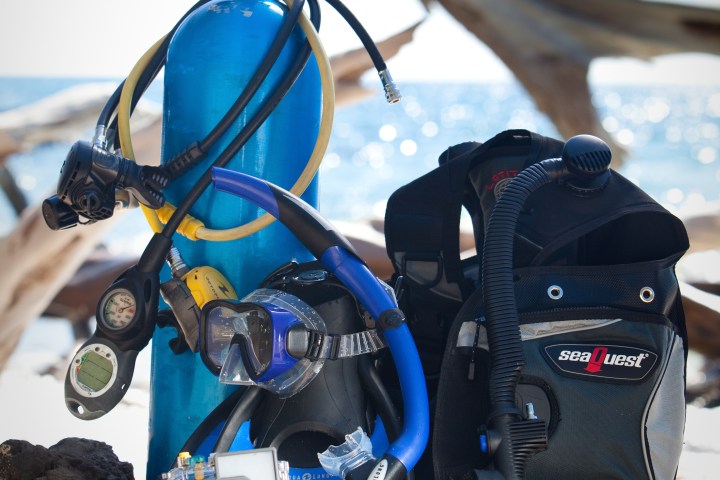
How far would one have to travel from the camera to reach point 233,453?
0.94 metres

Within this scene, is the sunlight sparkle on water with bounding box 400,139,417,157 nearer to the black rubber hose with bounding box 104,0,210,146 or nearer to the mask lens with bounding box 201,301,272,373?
the black rubber hose with bounding box 104,0,210,146

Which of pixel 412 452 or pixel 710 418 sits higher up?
pixel 412 452

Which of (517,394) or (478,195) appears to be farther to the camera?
(478,195)

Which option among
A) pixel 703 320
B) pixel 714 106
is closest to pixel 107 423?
pixel 703 320

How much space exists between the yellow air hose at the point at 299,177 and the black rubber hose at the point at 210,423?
0.24m

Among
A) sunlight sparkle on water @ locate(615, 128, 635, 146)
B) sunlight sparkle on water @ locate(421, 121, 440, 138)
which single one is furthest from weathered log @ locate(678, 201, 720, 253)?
sunlight sparkle on water @ locate(615, 128, 635, 146)

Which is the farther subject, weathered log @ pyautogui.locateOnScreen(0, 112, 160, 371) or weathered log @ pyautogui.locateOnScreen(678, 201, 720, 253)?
weathered log @ pyautogui.locateOnScreen(678, 201, 720, 253)

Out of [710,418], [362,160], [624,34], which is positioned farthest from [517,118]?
[710,418]

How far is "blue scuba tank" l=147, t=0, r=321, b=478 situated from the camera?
1375 mm

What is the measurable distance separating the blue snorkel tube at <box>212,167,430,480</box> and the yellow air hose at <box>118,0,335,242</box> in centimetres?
15

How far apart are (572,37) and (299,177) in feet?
12.8

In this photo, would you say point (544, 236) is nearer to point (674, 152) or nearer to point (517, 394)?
point (517, 394)

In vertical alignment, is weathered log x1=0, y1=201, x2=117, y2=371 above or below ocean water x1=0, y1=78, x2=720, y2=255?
above

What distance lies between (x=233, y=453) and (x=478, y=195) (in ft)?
2.04
